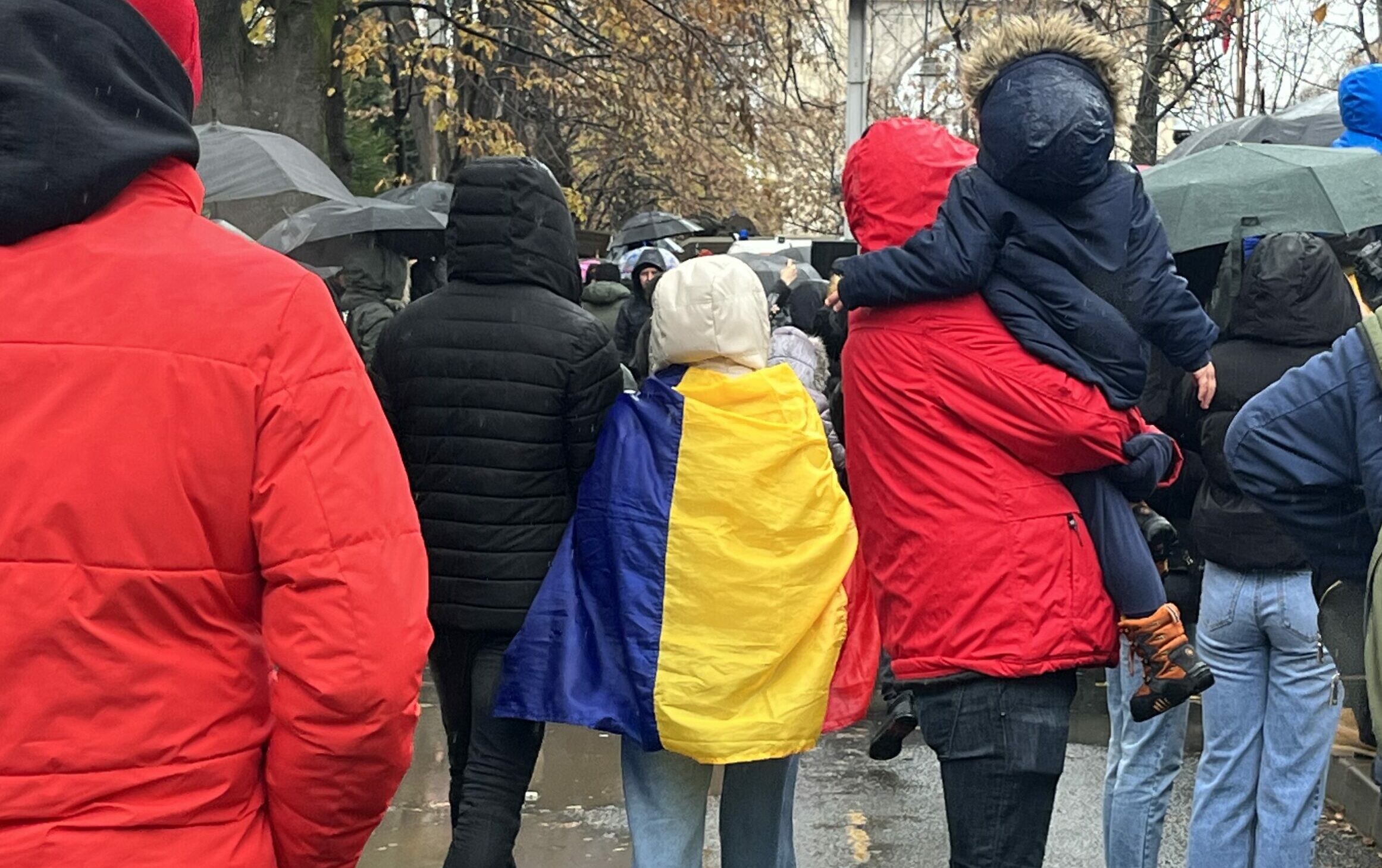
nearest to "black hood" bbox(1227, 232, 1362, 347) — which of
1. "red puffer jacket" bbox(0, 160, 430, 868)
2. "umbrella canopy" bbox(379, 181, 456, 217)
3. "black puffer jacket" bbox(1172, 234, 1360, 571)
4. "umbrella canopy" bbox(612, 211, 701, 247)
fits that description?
"black puffer jacket" bbox(1172, 234, 1360, 571)

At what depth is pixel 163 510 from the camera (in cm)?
222

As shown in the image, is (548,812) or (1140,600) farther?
(548,812)

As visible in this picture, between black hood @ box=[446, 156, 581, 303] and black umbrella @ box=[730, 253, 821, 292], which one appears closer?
black hood @ box=[446, 156, 581, 303]

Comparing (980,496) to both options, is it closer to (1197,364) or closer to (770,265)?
(1197,364)

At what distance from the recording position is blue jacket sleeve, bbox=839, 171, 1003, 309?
3.69 m

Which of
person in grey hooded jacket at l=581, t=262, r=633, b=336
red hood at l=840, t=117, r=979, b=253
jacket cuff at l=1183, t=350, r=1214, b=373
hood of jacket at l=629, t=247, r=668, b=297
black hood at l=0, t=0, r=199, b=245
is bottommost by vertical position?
person in grey hooded jacket at l=581, t=262, r=633, b=336

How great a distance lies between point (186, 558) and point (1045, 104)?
2135 mm

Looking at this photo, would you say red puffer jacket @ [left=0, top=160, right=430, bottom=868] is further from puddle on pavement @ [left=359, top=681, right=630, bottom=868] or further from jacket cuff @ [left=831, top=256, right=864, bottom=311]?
puddle on pavement @ [left=359, top=681, right=630, bottom=868]

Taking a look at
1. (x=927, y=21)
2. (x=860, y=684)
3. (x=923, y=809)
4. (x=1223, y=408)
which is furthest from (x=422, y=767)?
(x=927, y=21)

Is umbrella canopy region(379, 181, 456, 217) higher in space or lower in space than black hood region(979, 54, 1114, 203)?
lower

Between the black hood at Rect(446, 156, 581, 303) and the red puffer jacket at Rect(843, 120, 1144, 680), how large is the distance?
1044 millimetres

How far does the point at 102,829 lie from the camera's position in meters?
2.15

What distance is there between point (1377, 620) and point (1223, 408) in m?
2.11

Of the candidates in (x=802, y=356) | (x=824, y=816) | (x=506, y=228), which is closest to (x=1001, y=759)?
(x=506, y=228)
